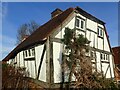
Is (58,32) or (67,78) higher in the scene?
(58,32)

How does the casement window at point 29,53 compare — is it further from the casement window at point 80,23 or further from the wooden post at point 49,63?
the casement window at point 80,23

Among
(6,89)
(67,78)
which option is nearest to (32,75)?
(67,78)

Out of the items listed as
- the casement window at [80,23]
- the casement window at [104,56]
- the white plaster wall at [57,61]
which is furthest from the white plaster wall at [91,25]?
the white plaster wall at [57,61]

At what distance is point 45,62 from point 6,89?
4.69 ft

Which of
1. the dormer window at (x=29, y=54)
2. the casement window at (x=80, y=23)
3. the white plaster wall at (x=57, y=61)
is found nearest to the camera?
the white plaster wall at (x=57, y=61)

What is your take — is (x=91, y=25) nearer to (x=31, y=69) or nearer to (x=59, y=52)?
(x=59, y=52)

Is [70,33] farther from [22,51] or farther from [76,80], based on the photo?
[22,51]

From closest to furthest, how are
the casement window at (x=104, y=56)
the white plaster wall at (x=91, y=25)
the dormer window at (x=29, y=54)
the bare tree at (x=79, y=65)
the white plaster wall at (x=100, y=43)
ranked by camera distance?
the bare tree at (x=79, y=65) < the dormer window at (x=29, y=54) < the white plaster wall at (x=91, y=25) < the white plaster wall at (x=100, y=43) < the casement window at (x=104, y=56)

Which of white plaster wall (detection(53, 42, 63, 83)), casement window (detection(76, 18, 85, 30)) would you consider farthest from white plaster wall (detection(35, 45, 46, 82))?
casement window (detection(76, 18, 85, 30))

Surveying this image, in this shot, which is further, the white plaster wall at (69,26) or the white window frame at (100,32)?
the white window frame at (100,32)

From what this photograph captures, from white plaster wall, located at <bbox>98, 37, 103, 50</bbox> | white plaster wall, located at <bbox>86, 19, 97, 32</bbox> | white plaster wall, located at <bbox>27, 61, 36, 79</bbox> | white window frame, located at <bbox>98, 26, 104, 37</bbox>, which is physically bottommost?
white plaster wall, located at <bbox>27, 61, 36, 79</bbox>

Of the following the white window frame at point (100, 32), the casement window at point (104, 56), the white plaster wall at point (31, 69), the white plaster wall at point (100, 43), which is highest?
the white window frame at point (100, 32)

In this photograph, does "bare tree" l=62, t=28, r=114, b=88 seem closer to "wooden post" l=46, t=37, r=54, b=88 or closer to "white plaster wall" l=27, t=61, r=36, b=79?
"wooden post" l=46, t=37, r=54, b=88

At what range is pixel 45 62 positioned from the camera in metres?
5.51
